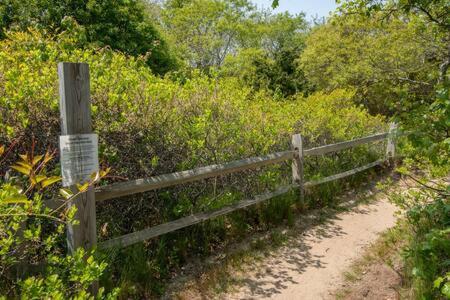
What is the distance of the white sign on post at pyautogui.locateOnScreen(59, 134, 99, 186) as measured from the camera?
2768 millimetres

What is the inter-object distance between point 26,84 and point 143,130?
3.92 feet

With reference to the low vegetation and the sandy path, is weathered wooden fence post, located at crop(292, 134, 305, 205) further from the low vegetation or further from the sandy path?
the sandy path

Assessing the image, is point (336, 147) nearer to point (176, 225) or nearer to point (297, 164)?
point (297, 164)

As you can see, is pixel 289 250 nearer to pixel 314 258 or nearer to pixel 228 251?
pixel 314 258

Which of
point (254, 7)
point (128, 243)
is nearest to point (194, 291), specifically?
point (128, 243)

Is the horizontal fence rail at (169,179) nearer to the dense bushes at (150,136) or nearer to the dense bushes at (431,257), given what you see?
the dense bushes at (150,136)

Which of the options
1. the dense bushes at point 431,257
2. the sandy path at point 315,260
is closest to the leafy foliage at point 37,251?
the sandy path at point 315,260

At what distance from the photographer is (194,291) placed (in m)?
3.85

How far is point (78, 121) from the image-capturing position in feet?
9.42

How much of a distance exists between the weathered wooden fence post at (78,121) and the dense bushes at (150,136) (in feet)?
1.77

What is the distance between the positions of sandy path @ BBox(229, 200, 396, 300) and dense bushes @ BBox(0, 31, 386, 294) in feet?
2.14

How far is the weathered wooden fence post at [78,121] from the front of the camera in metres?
2.82

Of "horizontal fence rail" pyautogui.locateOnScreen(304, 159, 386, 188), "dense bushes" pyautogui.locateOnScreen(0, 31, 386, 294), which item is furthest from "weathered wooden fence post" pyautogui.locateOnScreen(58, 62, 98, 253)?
"horizontal fence rail" pyautogui.locateOnScreen(304, 159, 386, 188)

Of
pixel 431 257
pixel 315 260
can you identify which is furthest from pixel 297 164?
pixel 431 257
